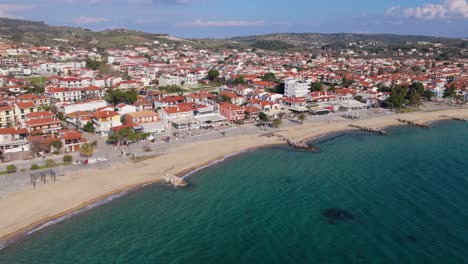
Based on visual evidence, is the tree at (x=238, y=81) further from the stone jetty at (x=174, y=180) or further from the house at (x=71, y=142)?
the stone jetty at (x=174, y=180)

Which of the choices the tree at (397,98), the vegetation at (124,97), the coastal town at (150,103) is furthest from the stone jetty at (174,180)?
the tree at (397,98)

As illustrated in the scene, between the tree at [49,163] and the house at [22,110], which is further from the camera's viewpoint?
the house at [22,110]

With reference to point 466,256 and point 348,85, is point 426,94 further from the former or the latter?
point 466,256

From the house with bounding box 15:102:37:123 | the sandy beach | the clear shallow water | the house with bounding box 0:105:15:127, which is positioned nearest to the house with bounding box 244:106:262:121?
the sandy beach

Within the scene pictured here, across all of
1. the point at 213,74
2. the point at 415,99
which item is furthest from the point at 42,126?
the point at 415,99

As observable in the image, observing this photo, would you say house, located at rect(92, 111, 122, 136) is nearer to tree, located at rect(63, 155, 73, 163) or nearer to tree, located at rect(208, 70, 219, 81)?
tree, located at rect(63, 155, 73, 163)

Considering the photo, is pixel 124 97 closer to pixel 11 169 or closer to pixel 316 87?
pixel 11 169
